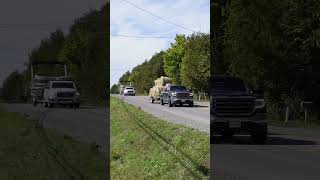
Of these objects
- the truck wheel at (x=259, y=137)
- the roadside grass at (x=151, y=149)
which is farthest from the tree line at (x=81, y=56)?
the truck wheel at (x=259, y=137)

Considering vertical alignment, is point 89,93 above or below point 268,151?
above

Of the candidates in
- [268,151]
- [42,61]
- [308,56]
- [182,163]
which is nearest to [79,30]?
[42,61]

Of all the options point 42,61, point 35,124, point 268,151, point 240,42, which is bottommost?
point 268,151

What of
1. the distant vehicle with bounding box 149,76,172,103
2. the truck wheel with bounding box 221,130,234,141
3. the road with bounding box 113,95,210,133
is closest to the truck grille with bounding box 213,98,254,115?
A: the road with bounding box 113,95,210,133

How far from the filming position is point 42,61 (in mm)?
8977

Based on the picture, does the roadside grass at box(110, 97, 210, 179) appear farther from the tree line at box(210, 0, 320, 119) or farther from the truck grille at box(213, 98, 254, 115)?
the tree line at box(210, 0, 320, 119)

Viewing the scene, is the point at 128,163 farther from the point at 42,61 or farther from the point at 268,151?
the point at 268,151

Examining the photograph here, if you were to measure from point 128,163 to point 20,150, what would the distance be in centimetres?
211

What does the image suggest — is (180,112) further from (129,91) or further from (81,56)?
(81,56)

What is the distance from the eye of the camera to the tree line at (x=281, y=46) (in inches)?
1029

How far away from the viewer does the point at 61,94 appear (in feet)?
28.5

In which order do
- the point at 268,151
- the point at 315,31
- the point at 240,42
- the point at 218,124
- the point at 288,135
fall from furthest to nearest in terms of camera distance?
the point at 315,31, the point at 240,42, the point at 288,135, the point at 218,124, the point at 268,151

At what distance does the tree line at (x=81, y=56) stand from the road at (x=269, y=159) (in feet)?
11.5

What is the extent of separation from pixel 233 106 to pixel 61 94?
8653mm
